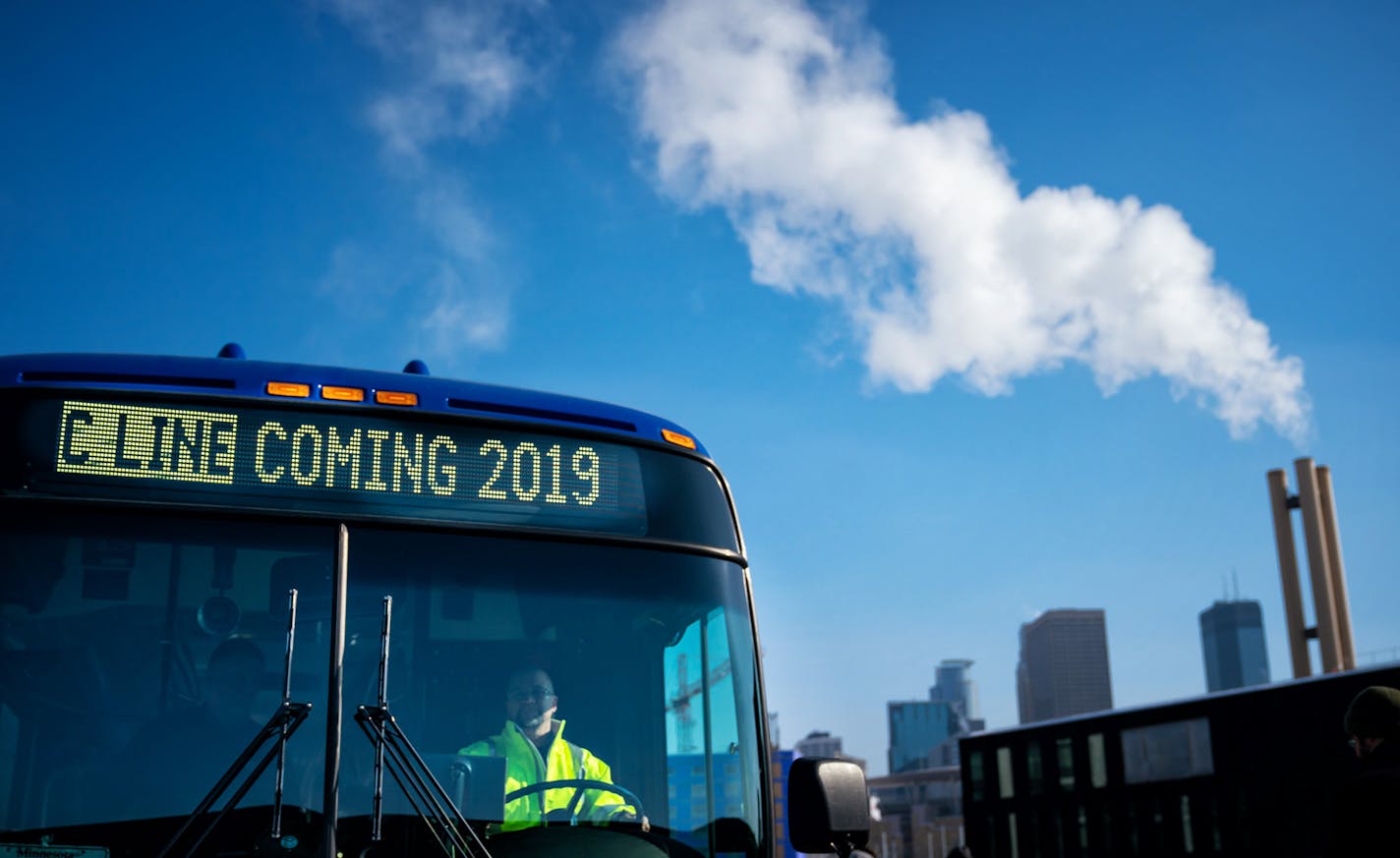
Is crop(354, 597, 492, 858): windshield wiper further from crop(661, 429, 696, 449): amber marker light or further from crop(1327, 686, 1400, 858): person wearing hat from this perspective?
crop(1327, 686, 1400, 858): person wearing hat

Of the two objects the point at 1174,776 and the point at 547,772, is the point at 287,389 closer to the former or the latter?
the point at 547,772

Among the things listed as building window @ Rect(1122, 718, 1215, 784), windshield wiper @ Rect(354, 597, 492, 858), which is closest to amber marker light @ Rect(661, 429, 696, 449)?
windshield wiper @ Rect(354, 597, 492, 858)

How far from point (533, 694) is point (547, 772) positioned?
0.26 meters

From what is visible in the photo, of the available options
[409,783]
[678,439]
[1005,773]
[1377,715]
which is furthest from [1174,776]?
[409,783]

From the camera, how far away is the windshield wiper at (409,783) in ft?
13.9

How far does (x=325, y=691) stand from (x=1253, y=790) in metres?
15.8

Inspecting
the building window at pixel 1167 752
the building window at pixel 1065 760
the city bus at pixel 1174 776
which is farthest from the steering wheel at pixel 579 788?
the building window at pixel 1065 760

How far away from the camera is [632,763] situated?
4.71m

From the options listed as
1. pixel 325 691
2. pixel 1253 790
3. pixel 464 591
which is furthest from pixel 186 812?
pixel 1253 790

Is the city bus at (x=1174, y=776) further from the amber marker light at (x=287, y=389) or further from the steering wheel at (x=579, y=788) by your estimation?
the amber marker light at (x=287, y=389)

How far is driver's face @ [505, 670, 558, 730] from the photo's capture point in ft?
15.0

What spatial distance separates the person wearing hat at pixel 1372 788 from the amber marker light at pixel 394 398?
3.25m

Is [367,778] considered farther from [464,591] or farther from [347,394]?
[347,394]

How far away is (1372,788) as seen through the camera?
15.3 feet
